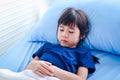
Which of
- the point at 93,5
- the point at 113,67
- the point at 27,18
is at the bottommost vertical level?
the point at 113,67

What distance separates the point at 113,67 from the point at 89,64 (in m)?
0.17

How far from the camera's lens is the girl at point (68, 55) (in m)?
1.13

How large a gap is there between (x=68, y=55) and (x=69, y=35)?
4.6 inches

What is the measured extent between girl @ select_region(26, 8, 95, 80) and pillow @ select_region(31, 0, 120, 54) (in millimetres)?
59

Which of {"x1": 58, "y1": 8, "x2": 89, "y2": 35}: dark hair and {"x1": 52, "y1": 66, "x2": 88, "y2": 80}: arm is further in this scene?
{"x1": 58, "y1": 8, "x2": 89, "y2": 35}: dark hair

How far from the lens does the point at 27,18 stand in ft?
7.06

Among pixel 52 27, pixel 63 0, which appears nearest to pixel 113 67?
pixel 52 27

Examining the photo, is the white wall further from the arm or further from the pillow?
the arm

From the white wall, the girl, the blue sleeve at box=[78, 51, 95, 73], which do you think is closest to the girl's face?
the girl

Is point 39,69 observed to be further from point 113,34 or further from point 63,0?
point 63,0

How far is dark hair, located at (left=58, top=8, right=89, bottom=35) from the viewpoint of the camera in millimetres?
1306

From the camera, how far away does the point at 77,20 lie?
1.32 m

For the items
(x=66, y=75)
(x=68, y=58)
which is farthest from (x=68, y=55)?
(x=66, y=75)

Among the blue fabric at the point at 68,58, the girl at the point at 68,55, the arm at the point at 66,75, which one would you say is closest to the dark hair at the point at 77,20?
the girl at the point at 68,55
